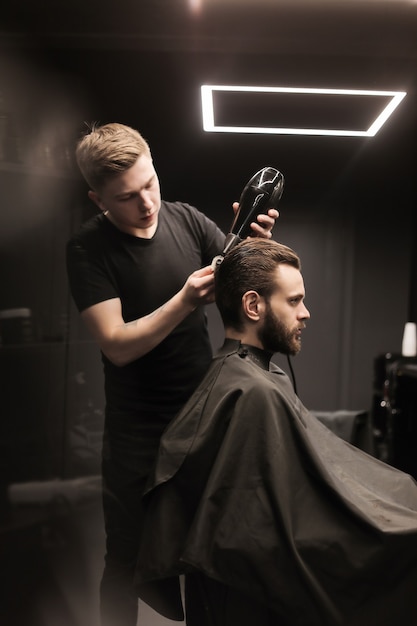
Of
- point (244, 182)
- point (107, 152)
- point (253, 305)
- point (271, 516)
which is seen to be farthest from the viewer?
point (244, 182)

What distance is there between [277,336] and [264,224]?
1.23ft

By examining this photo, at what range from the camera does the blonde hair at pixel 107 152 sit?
1752mm

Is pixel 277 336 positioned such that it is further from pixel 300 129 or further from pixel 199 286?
pixel 300 129

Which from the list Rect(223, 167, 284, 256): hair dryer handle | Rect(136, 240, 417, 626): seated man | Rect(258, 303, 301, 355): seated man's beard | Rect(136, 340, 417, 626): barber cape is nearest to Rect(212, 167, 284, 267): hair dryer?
Rect(223, 167, 284, 256): hair dryer handle

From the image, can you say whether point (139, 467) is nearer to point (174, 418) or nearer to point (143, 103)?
point (174, 418)

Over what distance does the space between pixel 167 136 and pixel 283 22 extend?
0.57m

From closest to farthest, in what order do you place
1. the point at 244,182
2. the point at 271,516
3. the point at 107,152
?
the point at 271,516
the point at 107,152
the point at 244,182

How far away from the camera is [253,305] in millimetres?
1674

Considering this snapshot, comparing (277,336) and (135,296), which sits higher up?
(135,296)

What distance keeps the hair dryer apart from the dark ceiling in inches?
3.1

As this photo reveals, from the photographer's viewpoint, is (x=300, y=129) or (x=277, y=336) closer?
(x=277, y=336)

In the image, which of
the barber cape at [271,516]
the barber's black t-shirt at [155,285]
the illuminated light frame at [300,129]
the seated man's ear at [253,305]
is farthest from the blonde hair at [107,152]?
the barber cape at [271,516]

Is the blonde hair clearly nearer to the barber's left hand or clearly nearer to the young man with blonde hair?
the young man with blonde hair

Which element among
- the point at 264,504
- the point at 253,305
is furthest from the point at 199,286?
the point at 264,504
